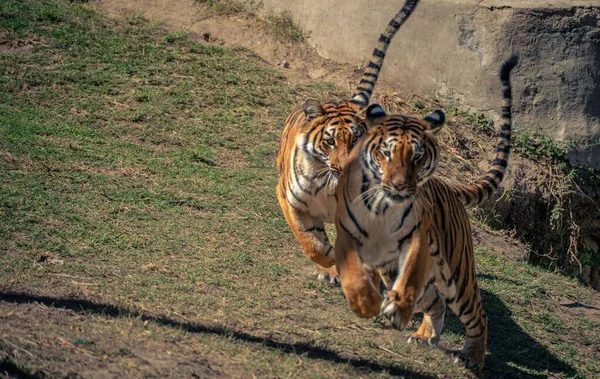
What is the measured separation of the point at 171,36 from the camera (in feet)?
37.6

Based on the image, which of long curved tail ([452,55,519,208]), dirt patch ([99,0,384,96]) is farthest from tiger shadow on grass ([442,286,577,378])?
dirt patch ([99,0,384,96])

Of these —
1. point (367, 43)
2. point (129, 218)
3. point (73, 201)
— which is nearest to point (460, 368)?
point (129, 218)

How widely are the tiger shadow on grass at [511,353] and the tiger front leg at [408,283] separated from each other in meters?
1.27

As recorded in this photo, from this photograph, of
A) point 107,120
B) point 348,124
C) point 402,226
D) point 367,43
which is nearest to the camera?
point 402,226

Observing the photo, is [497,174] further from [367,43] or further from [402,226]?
[367,43]

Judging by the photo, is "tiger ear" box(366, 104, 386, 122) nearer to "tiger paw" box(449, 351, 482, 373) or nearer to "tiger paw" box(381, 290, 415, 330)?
"tiger paw" box(381, 290, 415, 330)

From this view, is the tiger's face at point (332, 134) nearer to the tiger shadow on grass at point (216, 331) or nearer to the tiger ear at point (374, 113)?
the tiger ear at point (374, 113)

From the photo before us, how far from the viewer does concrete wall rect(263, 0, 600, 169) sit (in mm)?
10078

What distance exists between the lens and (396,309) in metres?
4.80

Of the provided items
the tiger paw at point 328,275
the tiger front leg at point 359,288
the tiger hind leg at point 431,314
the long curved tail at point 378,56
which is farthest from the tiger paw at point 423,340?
the long curved tail at point 378,56

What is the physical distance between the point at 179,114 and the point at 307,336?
4.97 m

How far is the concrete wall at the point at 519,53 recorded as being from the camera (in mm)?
10078

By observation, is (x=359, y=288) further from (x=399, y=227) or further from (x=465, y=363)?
(x=465, y=363)

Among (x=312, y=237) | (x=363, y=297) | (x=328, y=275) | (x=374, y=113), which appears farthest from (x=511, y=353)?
(x=374, y=113)
